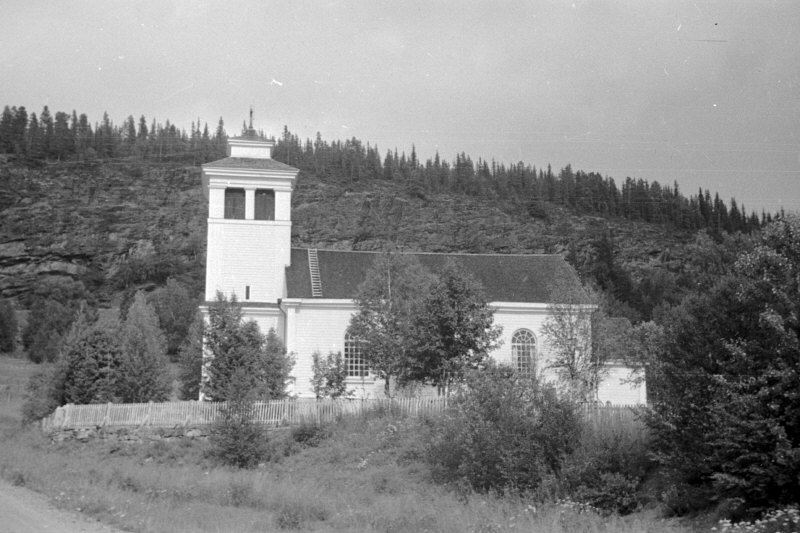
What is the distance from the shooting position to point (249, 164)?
5097 cm

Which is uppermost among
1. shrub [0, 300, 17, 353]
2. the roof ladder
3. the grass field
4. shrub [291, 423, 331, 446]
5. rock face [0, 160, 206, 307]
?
rock face [0, 160, 206, 307]

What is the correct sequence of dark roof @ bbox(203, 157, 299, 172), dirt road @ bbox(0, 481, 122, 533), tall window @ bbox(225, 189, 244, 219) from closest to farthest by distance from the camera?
dirt road @ bbox(0, 481, 122, 533)
tall window @ bbox(225, 189, 244, 219)
dark roof @ bbox(203, 157, 299, 172)

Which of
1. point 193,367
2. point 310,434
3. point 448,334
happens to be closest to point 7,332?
point 193,367

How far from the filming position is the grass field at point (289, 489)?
1998cm

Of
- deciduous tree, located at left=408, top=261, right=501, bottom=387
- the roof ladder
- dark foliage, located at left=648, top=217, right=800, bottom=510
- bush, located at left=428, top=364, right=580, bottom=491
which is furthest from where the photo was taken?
the roof ladder

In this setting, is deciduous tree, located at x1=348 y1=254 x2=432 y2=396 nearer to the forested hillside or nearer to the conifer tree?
the conifer tree

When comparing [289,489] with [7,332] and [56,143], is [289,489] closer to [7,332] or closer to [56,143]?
[7,332]

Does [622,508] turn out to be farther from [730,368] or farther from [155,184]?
[155,184]

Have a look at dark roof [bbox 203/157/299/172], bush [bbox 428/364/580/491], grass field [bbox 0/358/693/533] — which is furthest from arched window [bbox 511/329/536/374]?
bush [bbox 428/364/580/491]

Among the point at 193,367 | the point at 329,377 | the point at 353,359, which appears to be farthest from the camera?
the point at 353,359

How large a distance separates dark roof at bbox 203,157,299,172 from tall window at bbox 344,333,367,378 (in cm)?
1082

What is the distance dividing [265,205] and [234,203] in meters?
1.75

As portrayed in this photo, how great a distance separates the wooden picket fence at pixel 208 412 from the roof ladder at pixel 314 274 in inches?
502

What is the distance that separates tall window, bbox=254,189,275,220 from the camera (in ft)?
165
